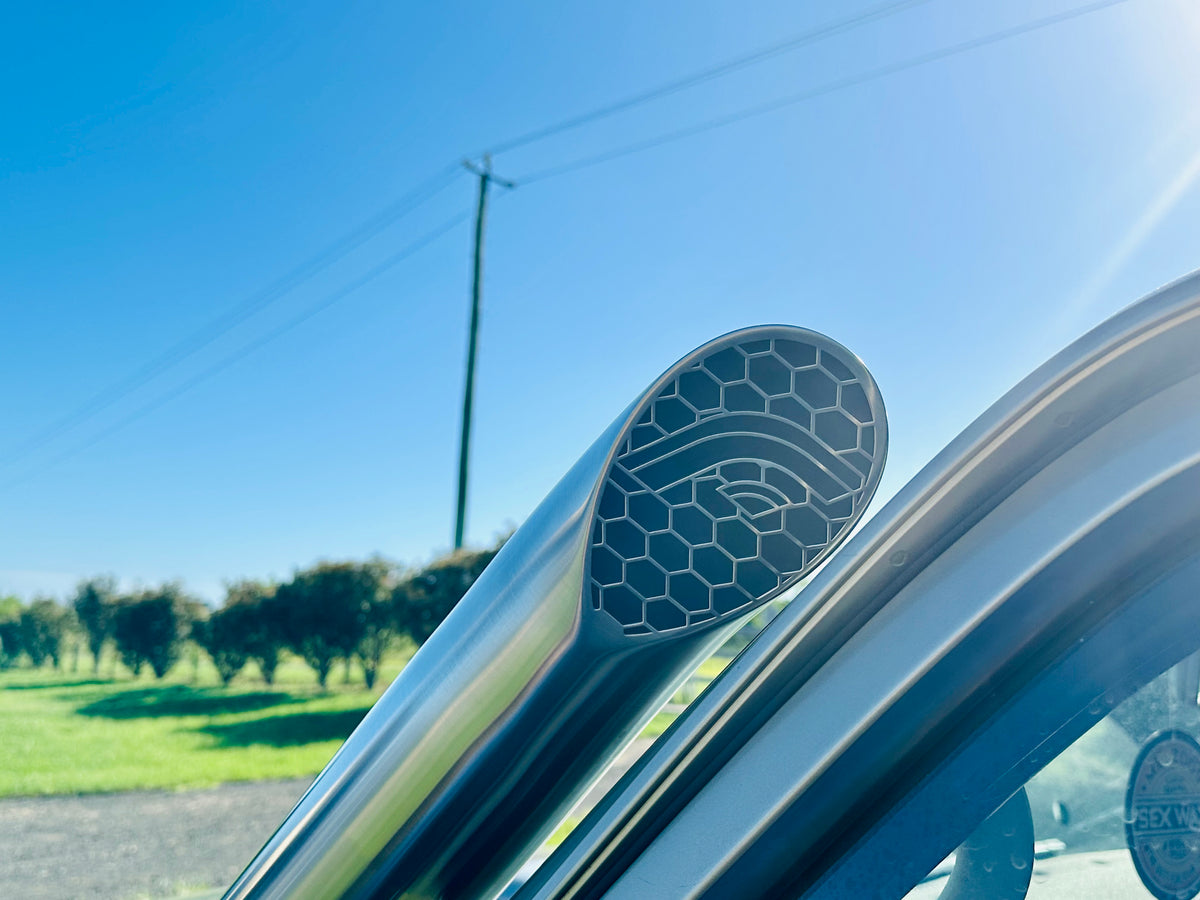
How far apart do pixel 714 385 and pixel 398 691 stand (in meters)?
0.49

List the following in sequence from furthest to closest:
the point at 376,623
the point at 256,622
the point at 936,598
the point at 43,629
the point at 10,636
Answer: the point at 10,636
the point at 43,629
the point at 256,622
the point at 376,623
the point at 936,598

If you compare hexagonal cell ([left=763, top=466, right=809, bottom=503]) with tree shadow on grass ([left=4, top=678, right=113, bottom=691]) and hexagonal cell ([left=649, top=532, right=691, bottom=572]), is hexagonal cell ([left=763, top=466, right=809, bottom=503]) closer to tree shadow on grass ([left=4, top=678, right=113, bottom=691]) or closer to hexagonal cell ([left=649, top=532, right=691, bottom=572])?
hexagonal cell ([left=649, top=532, right=691, bottom=572])

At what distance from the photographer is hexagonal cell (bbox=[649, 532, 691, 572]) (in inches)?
31.6

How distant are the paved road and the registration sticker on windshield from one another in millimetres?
5668

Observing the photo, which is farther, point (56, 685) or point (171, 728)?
point (56, 685)

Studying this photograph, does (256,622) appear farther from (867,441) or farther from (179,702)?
(867,441)

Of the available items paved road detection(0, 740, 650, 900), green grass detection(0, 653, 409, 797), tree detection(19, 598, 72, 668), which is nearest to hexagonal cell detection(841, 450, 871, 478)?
paved road detection(0, 740, 650, 900)

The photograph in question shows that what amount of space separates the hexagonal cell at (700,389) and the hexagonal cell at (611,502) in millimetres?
107

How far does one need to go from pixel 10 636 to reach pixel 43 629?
2.14m

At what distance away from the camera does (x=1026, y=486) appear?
0.70m

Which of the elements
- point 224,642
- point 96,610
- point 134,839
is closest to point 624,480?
point 134,839

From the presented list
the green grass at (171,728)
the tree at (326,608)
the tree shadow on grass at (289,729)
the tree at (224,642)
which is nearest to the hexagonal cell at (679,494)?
the green grass at (171,728)

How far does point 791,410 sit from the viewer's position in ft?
2.65

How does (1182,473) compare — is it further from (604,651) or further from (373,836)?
(373,836)
